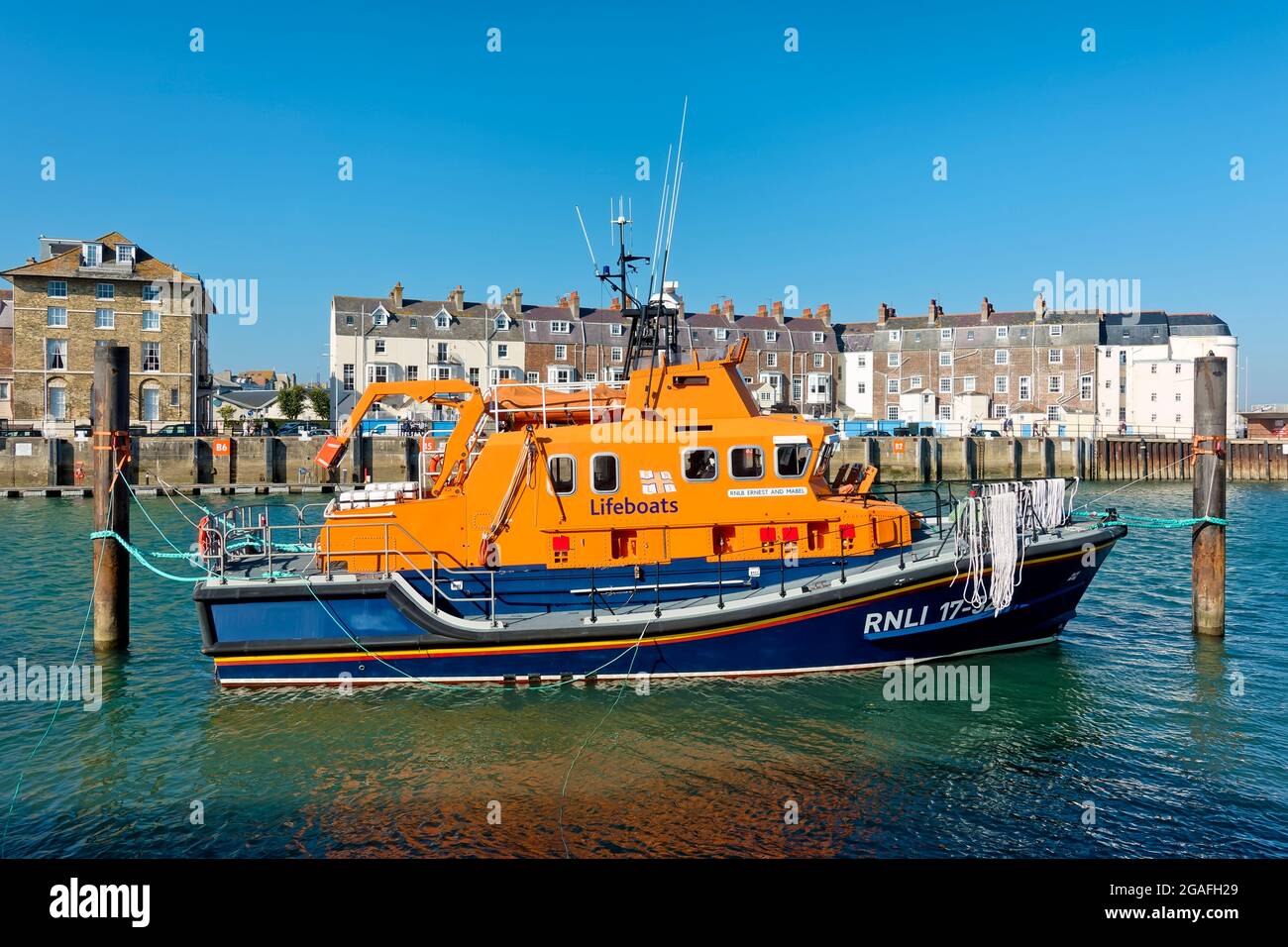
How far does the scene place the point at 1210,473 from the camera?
12297 mm

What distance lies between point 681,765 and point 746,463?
421 cm

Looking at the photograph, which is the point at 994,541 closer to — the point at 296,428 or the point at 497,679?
the point at 497,679

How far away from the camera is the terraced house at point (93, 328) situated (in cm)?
4350

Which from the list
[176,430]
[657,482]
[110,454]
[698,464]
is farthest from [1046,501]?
[176,430]

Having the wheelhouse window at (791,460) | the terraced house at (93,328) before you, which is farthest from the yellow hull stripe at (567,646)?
A: the terraced house at (93,328)

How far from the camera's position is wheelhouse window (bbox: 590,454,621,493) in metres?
11.4

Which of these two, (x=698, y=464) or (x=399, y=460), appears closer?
(x=698, y=464)

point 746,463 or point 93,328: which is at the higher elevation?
point 93,328

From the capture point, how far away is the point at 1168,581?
18.5m

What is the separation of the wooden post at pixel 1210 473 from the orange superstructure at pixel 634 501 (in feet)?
16.5

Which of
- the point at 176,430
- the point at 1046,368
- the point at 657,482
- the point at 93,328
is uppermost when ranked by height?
the point at 93,328

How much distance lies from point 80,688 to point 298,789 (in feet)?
15.9
